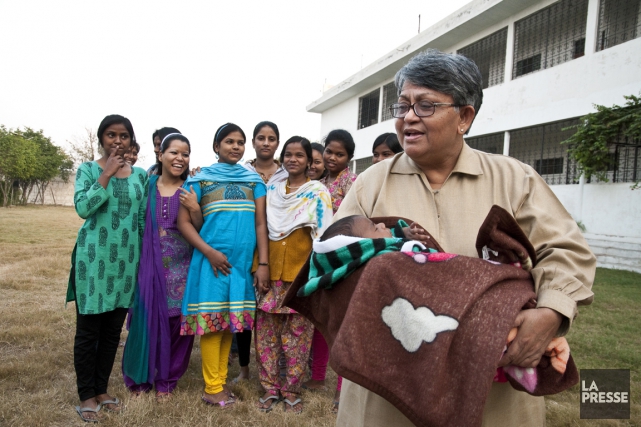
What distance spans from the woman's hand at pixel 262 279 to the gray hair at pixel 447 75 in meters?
2.15

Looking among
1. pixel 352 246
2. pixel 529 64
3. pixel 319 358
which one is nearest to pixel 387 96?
pixel 529 64

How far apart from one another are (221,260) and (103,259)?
785mm

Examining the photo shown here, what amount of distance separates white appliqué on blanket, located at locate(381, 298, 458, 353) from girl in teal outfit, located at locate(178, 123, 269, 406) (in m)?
2.24

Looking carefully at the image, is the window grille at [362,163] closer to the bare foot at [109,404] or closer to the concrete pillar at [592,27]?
the concrete pillar at [592,27]

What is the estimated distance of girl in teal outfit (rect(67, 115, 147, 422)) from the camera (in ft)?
9.61

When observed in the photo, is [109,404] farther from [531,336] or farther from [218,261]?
[531,336]

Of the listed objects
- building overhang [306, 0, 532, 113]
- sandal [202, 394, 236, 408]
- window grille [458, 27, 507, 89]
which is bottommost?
sandal [202, 394, 236, 408]

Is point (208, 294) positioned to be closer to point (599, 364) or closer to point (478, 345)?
point (478, 345)

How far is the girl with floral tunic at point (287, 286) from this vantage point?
336cm

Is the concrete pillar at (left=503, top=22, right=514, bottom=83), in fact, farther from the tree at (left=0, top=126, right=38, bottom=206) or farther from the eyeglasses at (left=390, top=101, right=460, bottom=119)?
the tree at (left=0, top=126, right=38, bottom=206)

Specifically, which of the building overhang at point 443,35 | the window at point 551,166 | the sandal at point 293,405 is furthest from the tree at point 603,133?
the sandal at point 293,405

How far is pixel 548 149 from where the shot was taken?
42.1 feet

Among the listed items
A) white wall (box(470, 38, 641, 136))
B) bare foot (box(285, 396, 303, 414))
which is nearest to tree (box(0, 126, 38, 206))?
white wall (box(470, 38, 641, 136))

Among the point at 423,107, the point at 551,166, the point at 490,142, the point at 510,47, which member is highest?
the point at 510,47
